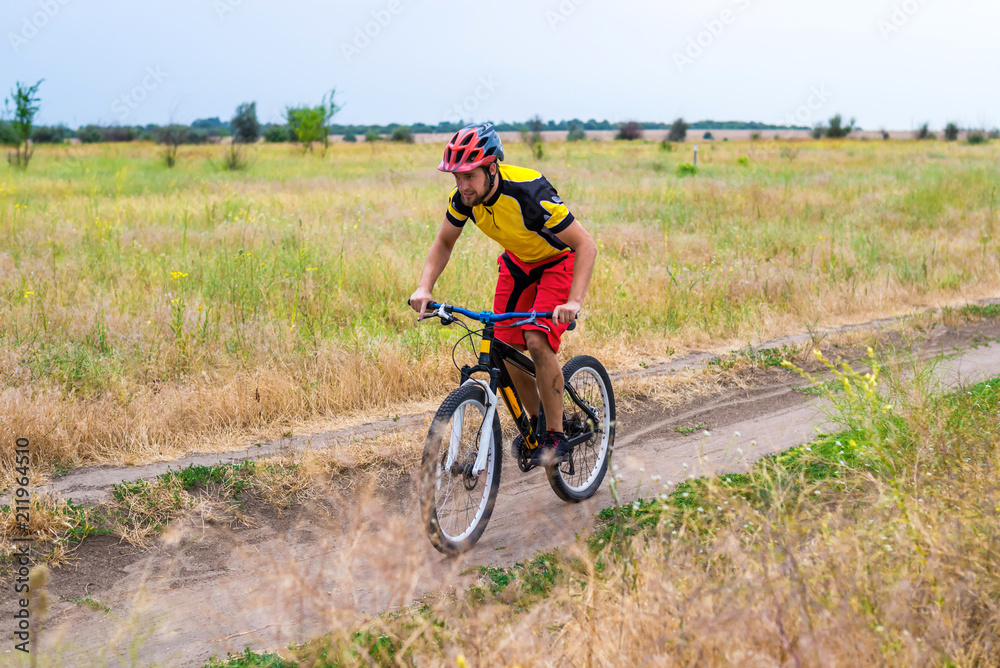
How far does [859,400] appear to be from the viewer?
4996 millimetres

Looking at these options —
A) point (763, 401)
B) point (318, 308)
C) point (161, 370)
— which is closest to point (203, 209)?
point (318, 308)

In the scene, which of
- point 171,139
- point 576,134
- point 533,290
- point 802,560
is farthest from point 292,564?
point 576,134

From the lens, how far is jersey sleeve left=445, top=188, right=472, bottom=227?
4418 millimetres

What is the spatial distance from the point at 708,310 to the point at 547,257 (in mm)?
5467

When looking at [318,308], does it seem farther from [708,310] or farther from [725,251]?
[725,251]

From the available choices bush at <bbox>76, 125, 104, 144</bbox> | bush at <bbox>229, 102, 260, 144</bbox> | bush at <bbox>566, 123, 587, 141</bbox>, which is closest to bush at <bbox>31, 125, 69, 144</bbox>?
bush at <bbox>76, 125, 104, 144</bbox>

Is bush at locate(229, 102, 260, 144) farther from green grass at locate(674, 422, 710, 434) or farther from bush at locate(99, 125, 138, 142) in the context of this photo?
green grass at locate(674, 422, 710, 434)

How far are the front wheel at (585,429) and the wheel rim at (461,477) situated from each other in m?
0.55

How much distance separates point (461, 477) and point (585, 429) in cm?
117

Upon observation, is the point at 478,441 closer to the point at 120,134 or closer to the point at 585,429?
the point at 585,429

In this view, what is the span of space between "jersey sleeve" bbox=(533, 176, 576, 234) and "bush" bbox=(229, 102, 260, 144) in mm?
57296

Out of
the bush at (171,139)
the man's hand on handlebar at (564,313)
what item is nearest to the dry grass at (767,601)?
the man's hand on handlebar at (564,313)

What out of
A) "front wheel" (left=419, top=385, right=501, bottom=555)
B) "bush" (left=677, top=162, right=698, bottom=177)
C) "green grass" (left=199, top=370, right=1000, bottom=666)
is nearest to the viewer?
"green grass" (left=199, top=370, right=1000, bottom=666)

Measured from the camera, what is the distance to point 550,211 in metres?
4.27
